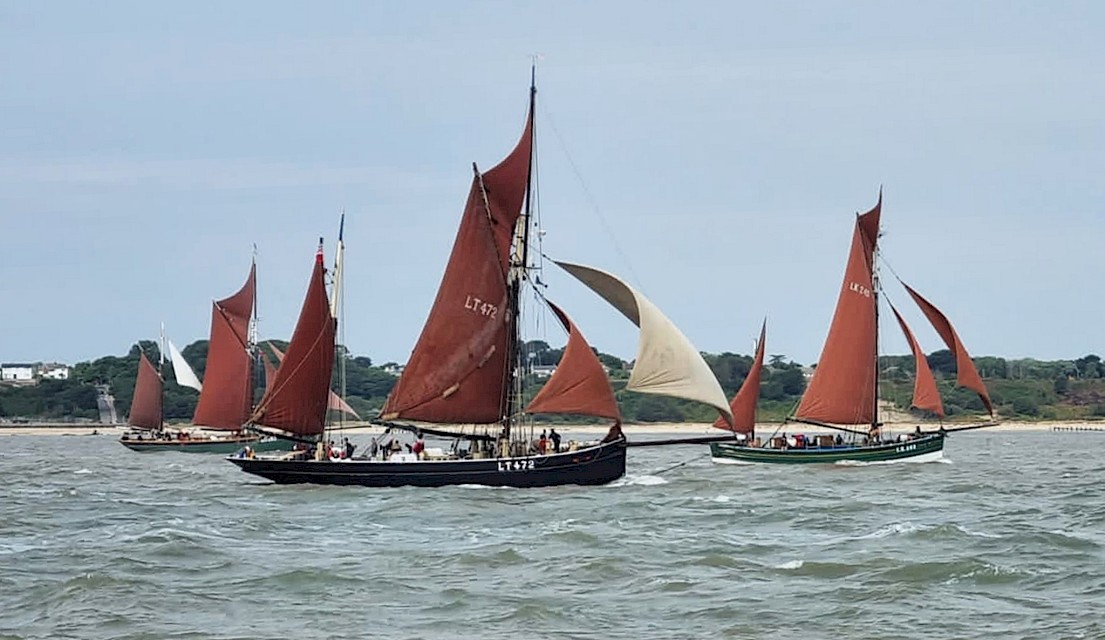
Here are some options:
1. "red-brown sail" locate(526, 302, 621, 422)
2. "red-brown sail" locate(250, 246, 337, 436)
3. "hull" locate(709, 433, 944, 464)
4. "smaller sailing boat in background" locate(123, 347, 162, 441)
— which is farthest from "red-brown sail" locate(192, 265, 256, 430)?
"red-brown sail" locate(526, 302, 621, 422)

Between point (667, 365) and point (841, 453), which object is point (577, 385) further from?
point (841, 453)

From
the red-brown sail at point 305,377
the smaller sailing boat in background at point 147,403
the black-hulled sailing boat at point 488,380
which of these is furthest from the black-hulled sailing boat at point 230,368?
the black-hulled sailing boat at point 488,380

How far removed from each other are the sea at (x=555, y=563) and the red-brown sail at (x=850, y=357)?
1521cm

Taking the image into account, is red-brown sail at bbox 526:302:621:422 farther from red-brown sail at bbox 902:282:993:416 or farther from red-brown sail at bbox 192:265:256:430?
red-brown sail at bbox 192:265:256:430

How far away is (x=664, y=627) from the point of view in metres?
30.8

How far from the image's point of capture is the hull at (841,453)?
7710 centimetres

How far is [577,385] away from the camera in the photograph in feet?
184

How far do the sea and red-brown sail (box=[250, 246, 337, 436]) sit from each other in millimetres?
2942

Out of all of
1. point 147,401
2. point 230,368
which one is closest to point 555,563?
point 230,368

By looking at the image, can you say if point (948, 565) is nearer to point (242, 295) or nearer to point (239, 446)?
point (242, 295)

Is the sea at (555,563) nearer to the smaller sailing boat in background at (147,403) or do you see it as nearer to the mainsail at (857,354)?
the mainsail at (857,354)

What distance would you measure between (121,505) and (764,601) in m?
27.0

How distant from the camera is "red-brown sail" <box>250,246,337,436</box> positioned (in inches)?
2520

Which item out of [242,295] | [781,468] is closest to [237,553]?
[781,468]
